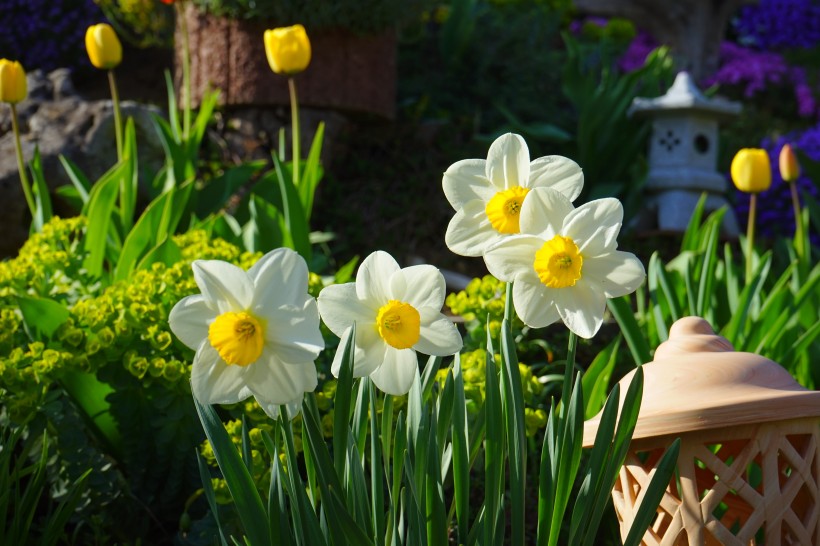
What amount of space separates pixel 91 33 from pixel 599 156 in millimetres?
2383

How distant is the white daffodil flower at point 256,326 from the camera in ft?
3.23

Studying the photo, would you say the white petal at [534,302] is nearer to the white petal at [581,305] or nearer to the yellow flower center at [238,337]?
the white petal at [581,305]

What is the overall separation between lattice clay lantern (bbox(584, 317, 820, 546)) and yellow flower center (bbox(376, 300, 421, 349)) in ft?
1.45

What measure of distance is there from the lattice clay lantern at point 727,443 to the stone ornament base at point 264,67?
2909 millimetres

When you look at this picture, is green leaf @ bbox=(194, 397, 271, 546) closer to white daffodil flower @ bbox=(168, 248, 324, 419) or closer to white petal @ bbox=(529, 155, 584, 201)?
white daffodil flower @ bbox=(168, 248, 324, 419)

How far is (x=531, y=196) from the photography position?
1.07 meters

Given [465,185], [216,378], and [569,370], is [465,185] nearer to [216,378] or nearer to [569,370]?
[569,370]

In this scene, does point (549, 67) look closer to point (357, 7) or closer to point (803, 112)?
point (357, 7)

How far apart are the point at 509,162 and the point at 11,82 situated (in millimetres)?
1772

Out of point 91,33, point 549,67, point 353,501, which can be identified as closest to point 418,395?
point 353,501

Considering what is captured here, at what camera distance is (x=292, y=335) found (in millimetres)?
986

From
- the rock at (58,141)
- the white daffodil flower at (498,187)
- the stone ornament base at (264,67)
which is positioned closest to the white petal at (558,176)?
the white daffodil flower at (498,187)

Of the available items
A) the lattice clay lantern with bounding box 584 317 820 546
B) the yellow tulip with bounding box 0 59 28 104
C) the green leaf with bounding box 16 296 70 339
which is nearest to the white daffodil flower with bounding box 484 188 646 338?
the lattice clay lantern with bounding box 584 317 820 546

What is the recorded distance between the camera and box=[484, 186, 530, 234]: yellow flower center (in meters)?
1.13
